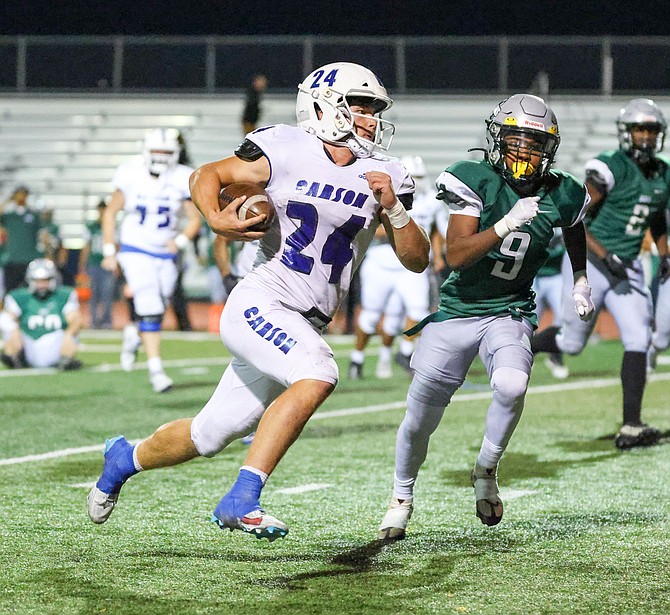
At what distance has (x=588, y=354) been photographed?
12562 mm

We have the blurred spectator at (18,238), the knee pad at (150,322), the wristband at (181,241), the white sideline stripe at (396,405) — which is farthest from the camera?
the blurred spectator at (18,238)

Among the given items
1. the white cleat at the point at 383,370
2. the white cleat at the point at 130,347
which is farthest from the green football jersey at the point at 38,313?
the white cleat at the point at 383,370

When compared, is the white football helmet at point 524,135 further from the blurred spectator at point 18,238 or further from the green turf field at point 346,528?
the blurred spectator at point 18,238

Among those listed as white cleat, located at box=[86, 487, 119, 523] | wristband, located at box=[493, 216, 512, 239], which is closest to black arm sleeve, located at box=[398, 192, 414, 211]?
wristband, located at box=[493, 216, 512, 239]

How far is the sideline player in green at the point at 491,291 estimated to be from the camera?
175 inches

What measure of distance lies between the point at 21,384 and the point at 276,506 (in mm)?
5394

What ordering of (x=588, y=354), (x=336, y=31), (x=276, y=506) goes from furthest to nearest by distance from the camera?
(x=336, y=31) → (x=588, y=354) → (x=276, y=506)

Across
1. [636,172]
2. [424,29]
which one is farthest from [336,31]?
[636,172]

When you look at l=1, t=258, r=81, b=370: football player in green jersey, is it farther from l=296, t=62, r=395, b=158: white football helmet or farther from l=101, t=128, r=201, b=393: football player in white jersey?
l=296, t=62, r=395, b=158: white football helmet

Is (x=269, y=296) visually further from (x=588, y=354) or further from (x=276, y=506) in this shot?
(x=588, y=354)

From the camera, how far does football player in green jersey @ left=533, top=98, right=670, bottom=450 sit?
657 centimetres

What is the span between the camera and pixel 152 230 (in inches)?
365

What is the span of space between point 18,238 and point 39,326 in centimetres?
521

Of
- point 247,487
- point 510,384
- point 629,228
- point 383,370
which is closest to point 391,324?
point 383,370
